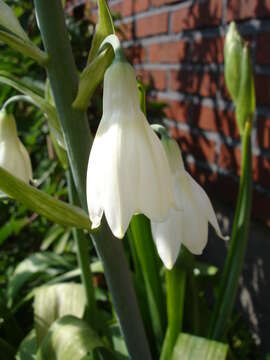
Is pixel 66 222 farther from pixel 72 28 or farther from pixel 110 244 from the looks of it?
pixel 72 28

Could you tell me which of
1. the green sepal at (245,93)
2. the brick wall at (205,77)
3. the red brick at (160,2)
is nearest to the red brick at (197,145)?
the brick wall at (205,77)

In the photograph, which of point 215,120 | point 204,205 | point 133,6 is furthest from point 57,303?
point 133,6

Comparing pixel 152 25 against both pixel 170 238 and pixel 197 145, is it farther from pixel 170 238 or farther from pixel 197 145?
pixel 170 238

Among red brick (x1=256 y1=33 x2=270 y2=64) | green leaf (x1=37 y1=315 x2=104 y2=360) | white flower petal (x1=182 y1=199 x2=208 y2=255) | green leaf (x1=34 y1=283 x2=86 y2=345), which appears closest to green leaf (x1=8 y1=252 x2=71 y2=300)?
green leaf (x1=34 y1=283 x2=86 y2=345)

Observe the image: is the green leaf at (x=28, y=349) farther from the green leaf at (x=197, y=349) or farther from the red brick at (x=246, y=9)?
the red brick at (x=246, y=9)

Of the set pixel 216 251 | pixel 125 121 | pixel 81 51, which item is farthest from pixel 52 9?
pixel 216 251

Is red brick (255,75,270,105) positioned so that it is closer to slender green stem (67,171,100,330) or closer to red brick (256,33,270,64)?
red brick (256,33,270,64)
